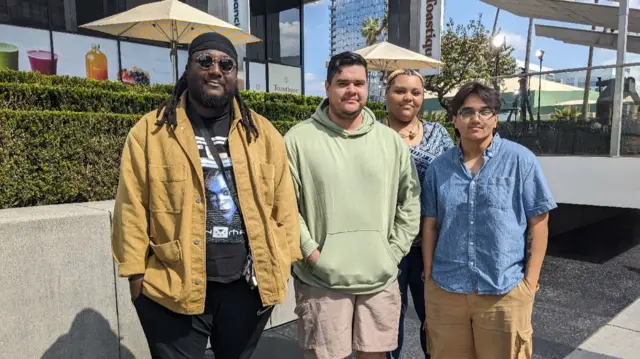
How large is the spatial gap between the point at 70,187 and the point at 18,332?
4.42 feet

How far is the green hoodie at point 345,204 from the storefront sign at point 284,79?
1415cm

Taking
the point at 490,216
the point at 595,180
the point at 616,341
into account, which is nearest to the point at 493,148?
the point at 490,216

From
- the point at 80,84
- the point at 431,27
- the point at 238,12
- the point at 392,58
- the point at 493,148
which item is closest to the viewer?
the point at 493,148

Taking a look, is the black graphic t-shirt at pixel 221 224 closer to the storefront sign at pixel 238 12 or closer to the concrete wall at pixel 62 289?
the concrete wall at pixel 62 289

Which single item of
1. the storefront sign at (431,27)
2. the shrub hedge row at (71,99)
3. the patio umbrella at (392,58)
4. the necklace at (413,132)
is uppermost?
the storefront sign at (431,27)

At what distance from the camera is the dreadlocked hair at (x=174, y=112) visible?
193 cm

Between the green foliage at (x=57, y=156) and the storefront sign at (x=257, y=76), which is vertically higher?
the storefront sign at (x=257, y=76)

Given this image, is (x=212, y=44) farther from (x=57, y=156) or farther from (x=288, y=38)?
(x=288, y=38)

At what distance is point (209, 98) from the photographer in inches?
76.0

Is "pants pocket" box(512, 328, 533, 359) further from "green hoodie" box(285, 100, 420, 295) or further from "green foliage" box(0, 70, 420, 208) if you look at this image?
"green foliage" box(0, 70, 420, 208)

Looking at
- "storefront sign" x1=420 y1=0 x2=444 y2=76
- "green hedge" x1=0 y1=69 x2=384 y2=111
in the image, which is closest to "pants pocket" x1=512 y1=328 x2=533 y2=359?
"green hedge" x1=0 y1=69 x2=384 y2=111

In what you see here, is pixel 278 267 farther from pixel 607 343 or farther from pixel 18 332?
pixel 607 343

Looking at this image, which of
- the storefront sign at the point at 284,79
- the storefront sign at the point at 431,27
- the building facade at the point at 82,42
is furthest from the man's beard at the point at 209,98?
the storefront sign at the point at 284,79

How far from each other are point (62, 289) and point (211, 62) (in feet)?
6.22
